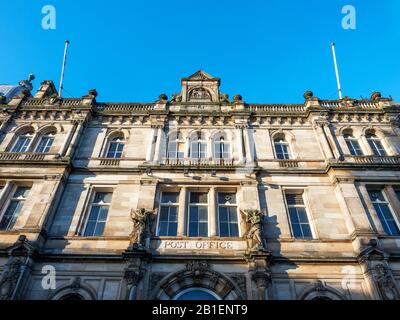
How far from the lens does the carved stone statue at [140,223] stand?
13.0 metres

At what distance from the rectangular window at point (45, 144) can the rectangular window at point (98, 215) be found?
197 inches

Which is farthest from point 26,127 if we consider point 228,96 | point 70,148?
point 228,96

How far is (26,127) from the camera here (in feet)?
62.5

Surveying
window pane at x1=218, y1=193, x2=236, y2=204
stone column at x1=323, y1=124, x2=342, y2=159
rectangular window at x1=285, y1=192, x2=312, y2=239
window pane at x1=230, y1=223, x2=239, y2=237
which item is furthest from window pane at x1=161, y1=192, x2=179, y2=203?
stone column at x1=323, y1=124, x2=342, y2=159

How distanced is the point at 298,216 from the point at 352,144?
6959mm

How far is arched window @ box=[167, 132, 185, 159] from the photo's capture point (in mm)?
17781

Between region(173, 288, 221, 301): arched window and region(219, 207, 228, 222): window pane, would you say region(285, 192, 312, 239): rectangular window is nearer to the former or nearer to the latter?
region(219, 207, 228, 222): window pane

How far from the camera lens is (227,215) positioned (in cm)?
1487

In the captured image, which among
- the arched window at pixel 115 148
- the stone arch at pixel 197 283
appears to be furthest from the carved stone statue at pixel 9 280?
the arched window at pixel 115 148

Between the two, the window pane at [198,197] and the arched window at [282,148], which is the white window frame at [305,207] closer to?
the arched window at [282,148]

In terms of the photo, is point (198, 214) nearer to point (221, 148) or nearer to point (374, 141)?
point (221, 148)
